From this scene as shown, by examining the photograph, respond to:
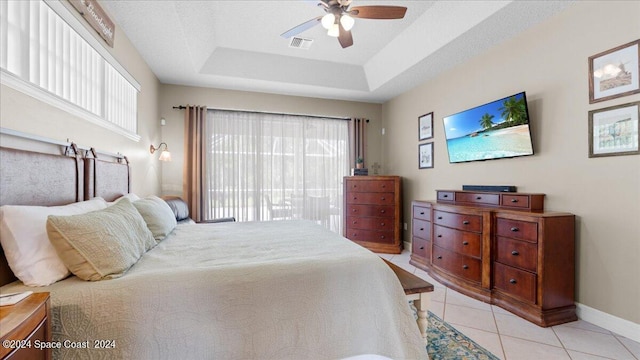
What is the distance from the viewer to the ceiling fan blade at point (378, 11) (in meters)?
2.23

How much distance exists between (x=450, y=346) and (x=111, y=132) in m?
3.48

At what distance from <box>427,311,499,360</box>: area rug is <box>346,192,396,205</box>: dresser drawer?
2341mm

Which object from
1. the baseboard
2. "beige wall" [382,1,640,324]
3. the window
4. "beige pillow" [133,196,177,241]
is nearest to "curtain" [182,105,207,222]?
the window

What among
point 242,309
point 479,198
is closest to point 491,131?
point 479,198

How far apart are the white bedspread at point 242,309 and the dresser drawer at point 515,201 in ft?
6.16

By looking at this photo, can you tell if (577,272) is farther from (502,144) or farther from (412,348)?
(412,348)

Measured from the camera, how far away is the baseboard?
1.93 metres

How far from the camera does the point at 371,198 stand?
4.40 m

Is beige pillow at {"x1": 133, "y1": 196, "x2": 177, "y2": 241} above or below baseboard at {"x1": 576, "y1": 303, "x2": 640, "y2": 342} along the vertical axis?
above

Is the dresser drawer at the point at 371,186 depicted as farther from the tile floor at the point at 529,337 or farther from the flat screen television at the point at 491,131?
the tile floor at the point at 529,337

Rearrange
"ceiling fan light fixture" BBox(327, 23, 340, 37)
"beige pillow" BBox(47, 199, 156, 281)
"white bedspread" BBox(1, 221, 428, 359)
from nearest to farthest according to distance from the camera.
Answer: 1. "white bedspread" BBox(1, 221, 428, 359)
2. "beige pillow" BBox(47, 199, 156, 281)
3. "ceiling fan light fixture" BBox(327, 23, 340, 37)

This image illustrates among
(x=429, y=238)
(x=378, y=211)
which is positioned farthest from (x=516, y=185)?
(x=378, y=211)

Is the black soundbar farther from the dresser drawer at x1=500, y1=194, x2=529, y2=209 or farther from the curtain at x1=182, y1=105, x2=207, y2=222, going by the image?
the curtain at x1=182, y1=105, x2=207, y2=222

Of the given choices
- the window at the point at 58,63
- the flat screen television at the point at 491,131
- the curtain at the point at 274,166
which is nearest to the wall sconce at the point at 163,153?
the curtain at the point at 274,166
